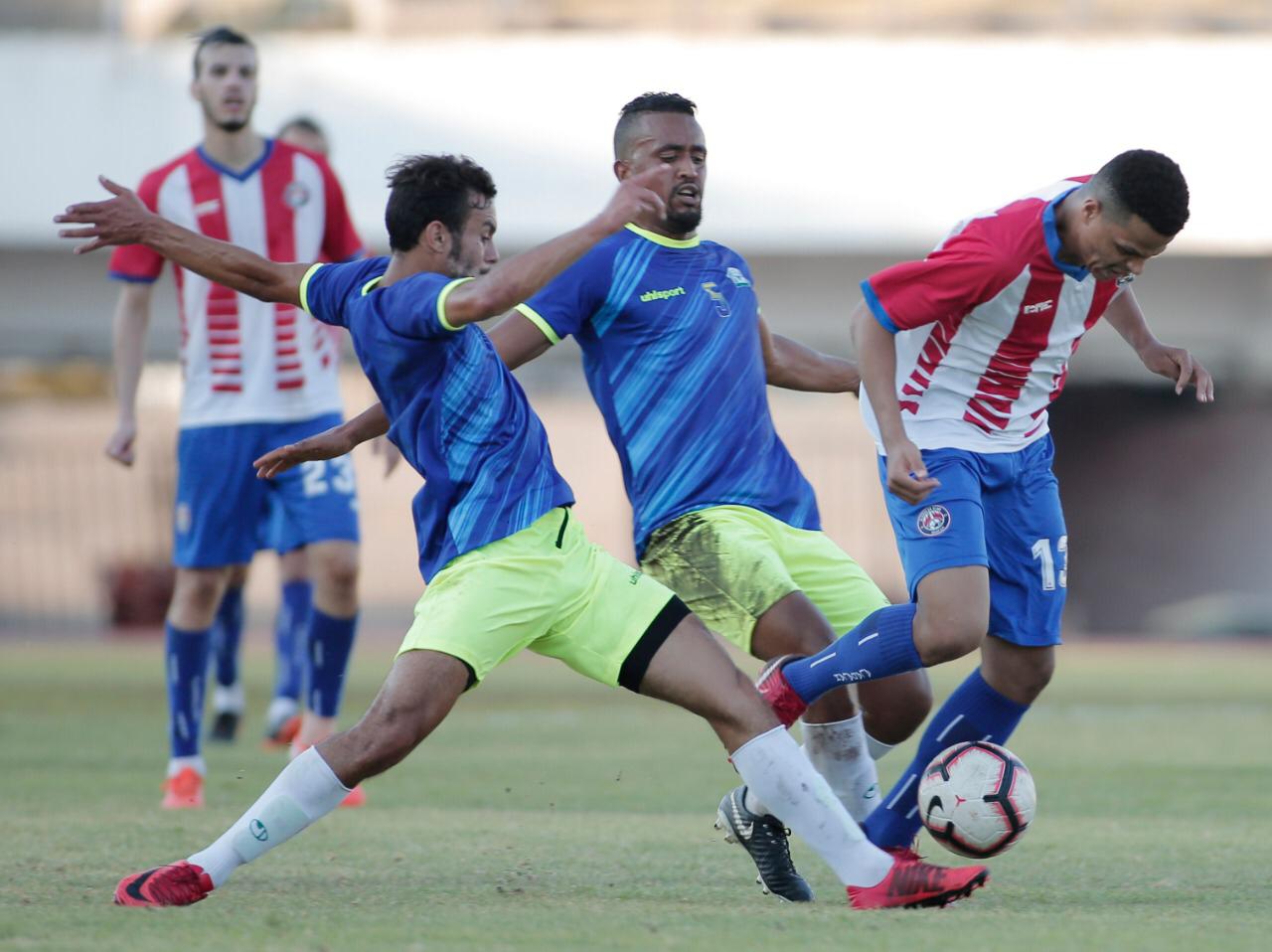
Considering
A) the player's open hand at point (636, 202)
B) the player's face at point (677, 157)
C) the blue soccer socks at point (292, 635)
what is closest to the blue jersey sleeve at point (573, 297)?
the player's face at point (677, 157)

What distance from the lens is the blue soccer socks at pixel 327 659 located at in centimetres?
791

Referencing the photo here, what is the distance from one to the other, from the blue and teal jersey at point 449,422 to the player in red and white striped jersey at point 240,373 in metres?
2.85

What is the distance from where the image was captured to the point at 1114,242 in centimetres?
532

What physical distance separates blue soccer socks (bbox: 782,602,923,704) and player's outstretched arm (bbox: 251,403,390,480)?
1.35m

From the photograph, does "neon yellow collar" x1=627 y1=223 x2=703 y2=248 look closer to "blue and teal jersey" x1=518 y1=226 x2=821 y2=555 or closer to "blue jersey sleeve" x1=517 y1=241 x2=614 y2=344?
"blue and teal jersey" x1=518 y1=226 x2=821 y2=555

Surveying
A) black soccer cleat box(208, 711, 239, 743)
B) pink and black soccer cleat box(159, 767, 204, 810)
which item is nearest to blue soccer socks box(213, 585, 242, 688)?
black soccer cleat box(208, 711, 239, 743)

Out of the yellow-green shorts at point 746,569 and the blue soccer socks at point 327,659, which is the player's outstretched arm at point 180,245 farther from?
the blue soccer socks at point 327,659

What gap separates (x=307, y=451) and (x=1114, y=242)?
228cm

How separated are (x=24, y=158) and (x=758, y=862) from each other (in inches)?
754

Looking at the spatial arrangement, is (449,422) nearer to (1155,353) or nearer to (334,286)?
(334,286)

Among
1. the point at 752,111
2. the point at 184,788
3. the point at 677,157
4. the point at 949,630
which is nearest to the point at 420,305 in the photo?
the point at 677,157

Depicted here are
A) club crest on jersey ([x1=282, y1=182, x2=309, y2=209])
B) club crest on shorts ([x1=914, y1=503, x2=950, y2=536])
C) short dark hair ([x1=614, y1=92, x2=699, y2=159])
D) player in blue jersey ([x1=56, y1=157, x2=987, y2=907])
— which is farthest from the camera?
club crest on jersey ([x1=282, y1=182, x2=309, y2=209])

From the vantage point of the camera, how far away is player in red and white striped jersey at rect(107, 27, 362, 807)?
26.2 feet

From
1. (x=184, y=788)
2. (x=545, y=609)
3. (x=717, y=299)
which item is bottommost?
(x=184, y=788)
